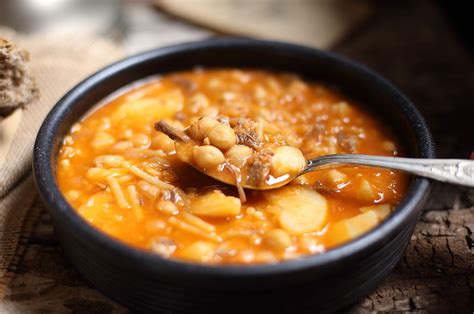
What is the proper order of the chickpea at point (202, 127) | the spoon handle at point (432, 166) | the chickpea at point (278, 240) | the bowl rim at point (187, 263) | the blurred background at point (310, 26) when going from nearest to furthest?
1. the bowl rim at point (187, 263)
2. the chickpea at point (278, 240)
3. the spoon handle at point (432, 166)
4. the chickpea at point (202, 127)
5. the blurred background at point (310, 26)

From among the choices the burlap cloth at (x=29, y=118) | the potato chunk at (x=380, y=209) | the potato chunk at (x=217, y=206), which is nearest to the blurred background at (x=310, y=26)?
the burlap cloth at (x=29, y=118)

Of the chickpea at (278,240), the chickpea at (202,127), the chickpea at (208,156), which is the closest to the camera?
the chickpea at (278,240)

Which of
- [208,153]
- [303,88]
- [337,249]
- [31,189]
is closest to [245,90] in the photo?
[303,88]

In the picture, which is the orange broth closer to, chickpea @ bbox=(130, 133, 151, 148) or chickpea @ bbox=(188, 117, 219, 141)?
chickpea @ bbox=(130, 133, 151, 148)

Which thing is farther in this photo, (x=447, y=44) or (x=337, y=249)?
(x=447, y=44)

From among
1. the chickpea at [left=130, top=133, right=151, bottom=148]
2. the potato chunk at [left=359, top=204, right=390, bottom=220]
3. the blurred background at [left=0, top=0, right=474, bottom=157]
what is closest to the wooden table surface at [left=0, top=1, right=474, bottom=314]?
the blurred background at [left=0, top=0, right=474, bottom=157]

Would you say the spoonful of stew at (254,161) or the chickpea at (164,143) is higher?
the spoonful of stew at (254,161)

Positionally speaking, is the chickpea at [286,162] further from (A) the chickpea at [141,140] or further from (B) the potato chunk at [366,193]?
(A) the chickpea at [141,140]

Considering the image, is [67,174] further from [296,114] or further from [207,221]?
[296,114]
